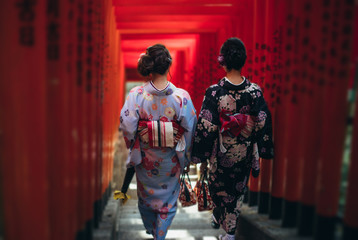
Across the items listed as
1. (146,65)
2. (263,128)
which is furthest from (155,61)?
(263,128)

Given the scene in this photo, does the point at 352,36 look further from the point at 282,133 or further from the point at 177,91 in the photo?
the point at 177,91

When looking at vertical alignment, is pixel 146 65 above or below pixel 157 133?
above

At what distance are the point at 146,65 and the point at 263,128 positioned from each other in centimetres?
159

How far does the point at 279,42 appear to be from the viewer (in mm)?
3730

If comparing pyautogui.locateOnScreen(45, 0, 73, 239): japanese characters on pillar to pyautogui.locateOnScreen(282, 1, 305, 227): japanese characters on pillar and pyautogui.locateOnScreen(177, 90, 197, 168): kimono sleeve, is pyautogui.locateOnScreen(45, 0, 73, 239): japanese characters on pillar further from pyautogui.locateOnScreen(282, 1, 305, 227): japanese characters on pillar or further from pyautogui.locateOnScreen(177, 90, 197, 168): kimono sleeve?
pyautogui.locateOnScreen(282, 1, 305, 227): japanese characters on pillar

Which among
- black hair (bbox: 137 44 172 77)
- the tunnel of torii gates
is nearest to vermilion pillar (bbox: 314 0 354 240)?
the tunnel of torii gates

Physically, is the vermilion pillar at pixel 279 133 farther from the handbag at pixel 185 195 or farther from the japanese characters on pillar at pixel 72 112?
the japanese characters on pillar at pixel 72 112

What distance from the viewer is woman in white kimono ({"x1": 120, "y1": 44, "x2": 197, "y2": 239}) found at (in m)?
3.63

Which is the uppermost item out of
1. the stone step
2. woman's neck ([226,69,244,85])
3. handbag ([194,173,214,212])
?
woman's neck ([226,69,244,85])

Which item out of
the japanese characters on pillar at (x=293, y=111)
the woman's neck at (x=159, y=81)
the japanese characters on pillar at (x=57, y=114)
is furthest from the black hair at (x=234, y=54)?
the japanese characters on pillar at (x=57, y=114)

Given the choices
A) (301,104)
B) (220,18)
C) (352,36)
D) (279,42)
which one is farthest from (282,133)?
(220,18)

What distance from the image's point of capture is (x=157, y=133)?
358 cm

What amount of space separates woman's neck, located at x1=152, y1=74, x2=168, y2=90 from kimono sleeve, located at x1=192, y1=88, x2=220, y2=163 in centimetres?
55

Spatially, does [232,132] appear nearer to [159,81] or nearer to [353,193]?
[159,81]
